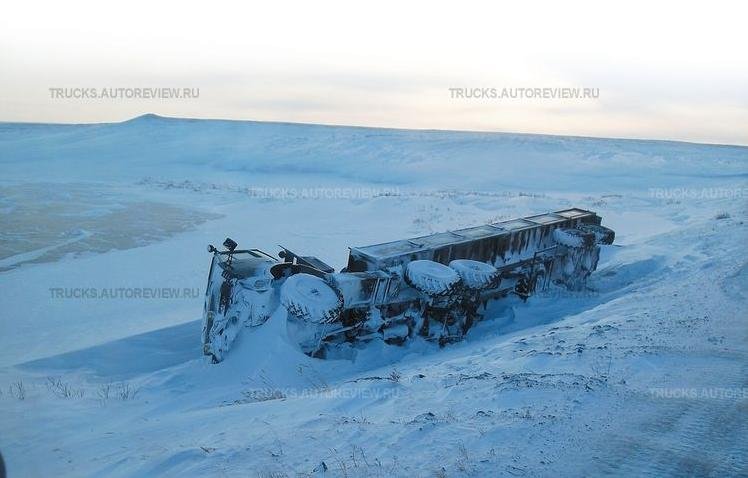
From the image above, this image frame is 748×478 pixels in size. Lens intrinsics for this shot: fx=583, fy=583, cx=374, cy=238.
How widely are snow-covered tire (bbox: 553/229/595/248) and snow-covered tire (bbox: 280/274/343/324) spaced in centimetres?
463

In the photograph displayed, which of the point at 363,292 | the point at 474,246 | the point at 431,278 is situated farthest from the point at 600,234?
the point at 363,292

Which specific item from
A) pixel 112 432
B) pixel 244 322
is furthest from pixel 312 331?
pixel 112 432

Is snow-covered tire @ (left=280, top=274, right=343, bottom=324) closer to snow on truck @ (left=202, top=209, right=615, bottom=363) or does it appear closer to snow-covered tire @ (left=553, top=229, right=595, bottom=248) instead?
snow on truck @ (left=202, top=209, right=615, bottom=363)

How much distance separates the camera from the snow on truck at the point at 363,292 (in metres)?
6.77

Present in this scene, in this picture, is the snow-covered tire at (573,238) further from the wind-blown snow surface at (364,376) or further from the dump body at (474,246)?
the wind-blown snow surface at (364,376)

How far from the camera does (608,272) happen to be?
35.3ft

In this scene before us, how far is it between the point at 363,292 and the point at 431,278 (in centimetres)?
86

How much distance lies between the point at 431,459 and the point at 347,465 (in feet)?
1.67

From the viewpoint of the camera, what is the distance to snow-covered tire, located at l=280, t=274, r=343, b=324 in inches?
258

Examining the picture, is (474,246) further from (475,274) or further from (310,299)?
(310,299)

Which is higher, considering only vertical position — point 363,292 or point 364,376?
point 363,292

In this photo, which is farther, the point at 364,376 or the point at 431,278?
the point at 431,278

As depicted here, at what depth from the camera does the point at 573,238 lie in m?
9.61

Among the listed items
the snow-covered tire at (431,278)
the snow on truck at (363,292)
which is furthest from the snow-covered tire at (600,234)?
Result: the snow-covered tire at (431,278)
